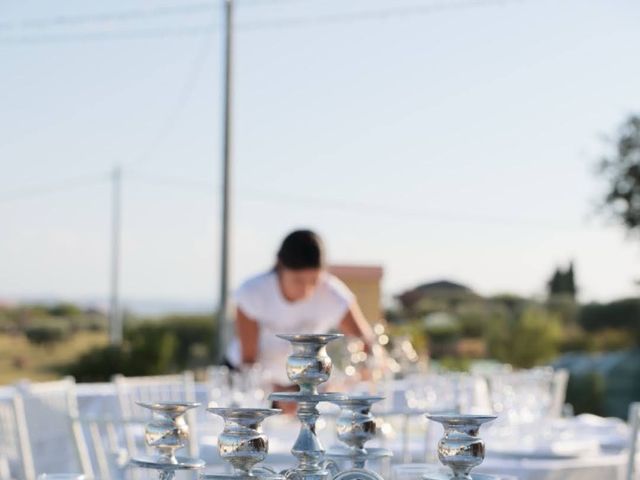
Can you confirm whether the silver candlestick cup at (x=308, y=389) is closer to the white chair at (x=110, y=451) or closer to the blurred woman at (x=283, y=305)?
the white chair at (x=110, y=451)

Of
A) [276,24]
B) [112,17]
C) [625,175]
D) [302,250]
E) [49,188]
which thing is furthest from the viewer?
[49,188]

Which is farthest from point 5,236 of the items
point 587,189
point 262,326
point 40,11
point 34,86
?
point 262,326

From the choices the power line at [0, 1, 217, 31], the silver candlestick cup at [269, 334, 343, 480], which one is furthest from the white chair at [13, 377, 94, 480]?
the power line at [0, 1, 217, 31]

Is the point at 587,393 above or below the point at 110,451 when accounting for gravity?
above

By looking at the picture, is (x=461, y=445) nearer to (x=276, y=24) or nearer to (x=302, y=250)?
(x=302, y=250)

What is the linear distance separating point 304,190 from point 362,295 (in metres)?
11.4

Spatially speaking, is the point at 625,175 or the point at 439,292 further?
the point at 439,292

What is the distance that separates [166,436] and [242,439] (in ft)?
0.60

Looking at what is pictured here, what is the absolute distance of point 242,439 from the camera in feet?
6.32

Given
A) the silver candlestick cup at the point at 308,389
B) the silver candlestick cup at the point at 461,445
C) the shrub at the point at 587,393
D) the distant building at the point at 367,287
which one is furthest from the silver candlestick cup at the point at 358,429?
the shrub at the point at 587,393

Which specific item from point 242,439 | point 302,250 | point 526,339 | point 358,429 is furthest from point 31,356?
point 242,439

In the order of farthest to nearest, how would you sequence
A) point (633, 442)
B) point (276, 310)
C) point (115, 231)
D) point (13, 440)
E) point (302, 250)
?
point (115, 231)
point (13, 440)
point (276, 310)
point (302, 250)
point (633, 442)

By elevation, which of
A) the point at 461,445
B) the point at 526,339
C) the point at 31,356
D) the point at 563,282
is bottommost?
the point at 461,445

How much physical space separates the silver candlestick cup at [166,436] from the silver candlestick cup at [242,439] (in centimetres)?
11
